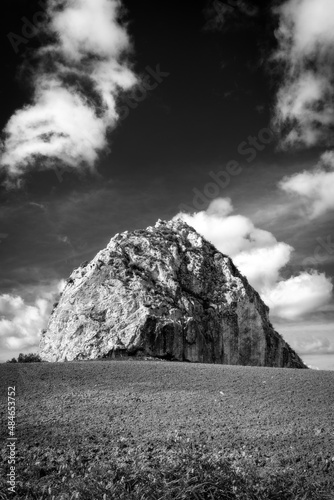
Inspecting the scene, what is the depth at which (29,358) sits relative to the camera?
122 feet

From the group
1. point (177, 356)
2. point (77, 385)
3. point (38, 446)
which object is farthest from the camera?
point (177, 356)

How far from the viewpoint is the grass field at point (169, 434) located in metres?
8.11

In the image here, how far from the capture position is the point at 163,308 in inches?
2007

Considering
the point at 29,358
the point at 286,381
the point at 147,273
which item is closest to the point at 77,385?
the point at 286,381

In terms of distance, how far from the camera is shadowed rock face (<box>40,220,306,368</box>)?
159 feet

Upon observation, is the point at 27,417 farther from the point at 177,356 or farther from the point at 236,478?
the point at 177,356

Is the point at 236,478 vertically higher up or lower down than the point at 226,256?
lower down

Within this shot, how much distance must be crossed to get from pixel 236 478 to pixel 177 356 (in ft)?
139

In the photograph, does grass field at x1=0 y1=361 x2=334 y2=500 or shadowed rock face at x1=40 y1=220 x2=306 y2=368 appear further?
shadowed rock face at x1=40 y1=220 x2=306 y2=368

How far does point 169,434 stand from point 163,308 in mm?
38678

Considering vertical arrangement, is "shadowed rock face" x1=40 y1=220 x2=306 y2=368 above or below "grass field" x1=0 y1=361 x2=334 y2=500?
above

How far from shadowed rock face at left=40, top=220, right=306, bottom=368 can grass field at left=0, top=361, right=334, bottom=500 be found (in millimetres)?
25335

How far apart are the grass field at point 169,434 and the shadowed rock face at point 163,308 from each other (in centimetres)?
2533

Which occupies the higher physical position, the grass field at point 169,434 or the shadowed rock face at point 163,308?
the shadowed rock face at point 163,308
